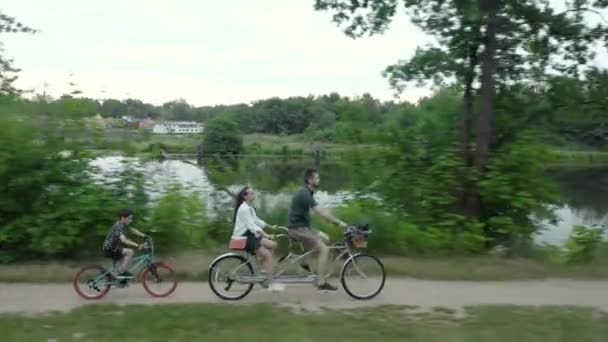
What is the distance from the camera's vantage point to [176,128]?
44.4 ft

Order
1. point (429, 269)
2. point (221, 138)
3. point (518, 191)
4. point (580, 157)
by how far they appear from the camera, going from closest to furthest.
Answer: point (429, 269) < point (221, 138) < point (518, 191) < point (580, 157)

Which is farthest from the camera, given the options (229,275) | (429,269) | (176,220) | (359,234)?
(176,220)

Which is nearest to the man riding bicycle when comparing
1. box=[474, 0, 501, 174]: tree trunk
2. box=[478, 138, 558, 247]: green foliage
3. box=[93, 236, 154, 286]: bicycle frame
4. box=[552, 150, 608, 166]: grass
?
box=[93, 236, 154, 286]: bicycle frame

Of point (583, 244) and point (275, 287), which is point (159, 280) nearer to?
point (275, 287)

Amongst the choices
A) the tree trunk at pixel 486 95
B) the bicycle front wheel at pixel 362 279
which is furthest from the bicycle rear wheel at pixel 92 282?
the tree trunk at pixel 486 95

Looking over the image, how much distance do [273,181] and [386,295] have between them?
446 centimetres

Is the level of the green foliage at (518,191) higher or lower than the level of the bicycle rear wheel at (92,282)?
higher

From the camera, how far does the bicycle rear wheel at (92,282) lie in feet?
33.6

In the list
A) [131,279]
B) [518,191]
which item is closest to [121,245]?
[131,279]

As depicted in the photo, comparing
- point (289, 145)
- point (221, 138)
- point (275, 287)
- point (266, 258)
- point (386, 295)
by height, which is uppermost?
point (221, 138)

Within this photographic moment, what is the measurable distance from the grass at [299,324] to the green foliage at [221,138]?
14.6 feet

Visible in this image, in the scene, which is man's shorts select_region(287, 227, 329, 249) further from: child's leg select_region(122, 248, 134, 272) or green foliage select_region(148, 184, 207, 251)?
green foliage select_region(148, 184, 207, 251)

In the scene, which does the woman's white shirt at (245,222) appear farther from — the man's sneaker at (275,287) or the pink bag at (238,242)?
the man's sneaker at (275,287)

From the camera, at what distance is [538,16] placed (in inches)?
580
